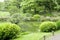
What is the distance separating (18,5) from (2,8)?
12.9 feet

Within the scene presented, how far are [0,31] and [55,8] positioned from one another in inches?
1126

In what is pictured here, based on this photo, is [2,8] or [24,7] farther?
[2,8]

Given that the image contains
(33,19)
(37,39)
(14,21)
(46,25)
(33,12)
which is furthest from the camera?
(33,12)

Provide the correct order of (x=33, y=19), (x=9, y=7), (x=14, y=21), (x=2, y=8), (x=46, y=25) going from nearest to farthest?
(x=46, y=25), (x=14, y=21), (x=33, y=19), (x=9, y=7), (x=2, y=8)

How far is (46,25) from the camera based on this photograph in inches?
751

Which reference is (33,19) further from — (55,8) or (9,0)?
(9,0)

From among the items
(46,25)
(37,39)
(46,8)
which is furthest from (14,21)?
(46,8)

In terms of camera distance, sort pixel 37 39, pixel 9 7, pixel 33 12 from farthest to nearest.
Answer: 1. pixel 9 7
2. pixel 33 12
3. pixel 37 39

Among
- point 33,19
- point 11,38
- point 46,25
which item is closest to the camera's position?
A: point 11,38

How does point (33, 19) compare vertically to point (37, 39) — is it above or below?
below

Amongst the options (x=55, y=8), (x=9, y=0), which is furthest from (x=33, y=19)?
(x=9, y=0)

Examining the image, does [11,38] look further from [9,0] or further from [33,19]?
[9,0]

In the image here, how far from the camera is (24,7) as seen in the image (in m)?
41.1

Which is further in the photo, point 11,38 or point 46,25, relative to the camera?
point 46,25
